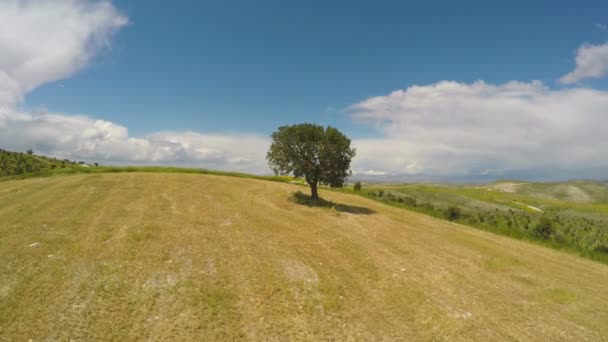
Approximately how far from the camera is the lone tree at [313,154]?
113 feet

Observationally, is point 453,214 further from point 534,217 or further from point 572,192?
point 572,192

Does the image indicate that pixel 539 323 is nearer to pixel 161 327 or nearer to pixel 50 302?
pixel 161 327

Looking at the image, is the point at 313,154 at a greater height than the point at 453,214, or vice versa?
the point at 313,154

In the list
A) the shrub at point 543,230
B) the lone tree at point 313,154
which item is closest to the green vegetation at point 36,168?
the lone tree at point 313,154

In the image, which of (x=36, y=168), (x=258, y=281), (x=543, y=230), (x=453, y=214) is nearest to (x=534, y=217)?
(x=543, y=230)

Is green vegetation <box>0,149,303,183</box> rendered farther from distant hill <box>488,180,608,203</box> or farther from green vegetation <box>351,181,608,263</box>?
distant hill <box>488,180,608,203</box>

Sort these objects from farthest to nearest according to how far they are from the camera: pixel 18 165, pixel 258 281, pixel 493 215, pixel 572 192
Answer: pixel 572 192 → pixel 493 215 → pixel 18 165 → pixel 258 281

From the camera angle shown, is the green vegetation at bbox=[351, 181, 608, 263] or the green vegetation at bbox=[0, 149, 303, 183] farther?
the green vegetation at bbox=[0, 149, 303, 183]

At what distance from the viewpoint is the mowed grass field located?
9.89 meters

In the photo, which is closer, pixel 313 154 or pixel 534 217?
pixel 313 154

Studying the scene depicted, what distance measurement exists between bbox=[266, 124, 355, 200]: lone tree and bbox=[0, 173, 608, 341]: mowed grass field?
33.4ft

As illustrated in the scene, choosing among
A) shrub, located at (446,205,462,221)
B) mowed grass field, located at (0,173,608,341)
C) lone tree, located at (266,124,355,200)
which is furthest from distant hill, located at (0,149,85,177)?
shrub, located at (446,205,462,221)

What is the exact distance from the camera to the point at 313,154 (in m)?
34.8

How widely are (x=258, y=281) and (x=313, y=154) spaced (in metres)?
23.1
